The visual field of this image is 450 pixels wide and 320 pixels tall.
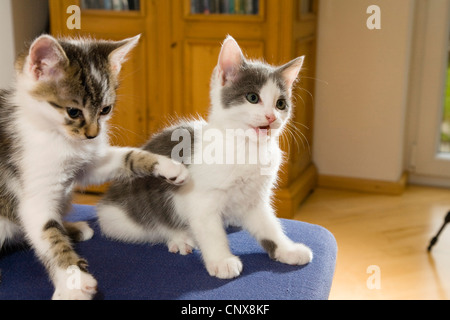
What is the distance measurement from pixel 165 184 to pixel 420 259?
1400mm

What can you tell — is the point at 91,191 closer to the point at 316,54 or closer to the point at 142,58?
the point at 142,58

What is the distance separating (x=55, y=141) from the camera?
0.98m

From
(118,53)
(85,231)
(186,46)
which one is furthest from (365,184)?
(118,53)

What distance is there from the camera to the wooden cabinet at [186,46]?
2305 millimetres

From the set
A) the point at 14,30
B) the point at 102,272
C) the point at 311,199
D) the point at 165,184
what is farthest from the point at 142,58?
the point at 102,272

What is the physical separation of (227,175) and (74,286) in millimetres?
388

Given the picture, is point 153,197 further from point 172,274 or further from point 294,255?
point 294,255

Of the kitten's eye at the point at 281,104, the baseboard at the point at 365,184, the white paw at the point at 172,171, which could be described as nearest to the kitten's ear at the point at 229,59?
the kitten's eye at the point at 281,104

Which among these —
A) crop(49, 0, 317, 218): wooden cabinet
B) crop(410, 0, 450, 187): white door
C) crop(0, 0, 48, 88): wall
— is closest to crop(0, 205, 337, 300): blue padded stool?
crop(49, 0, 317, 218): wooden cabinet

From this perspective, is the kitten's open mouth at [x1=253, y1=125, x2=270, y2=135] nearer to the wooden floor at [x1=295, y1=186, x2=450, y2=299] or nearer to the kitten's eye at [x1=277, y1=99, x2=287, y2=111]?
the kitten's eye at [x1=277, y1=99, x2=287, y2=111]

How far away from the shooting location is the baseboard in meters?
2.80

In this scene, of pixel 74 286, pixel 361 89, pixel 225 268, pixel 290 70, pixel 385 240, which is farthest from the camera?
pixel 361 89

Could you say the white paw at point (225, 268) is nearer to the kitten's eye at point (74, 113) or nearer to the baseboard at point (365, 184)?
the kitten's eye at point (74, 113)

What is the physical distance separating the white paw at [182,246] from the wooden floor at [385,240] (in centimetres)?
45
